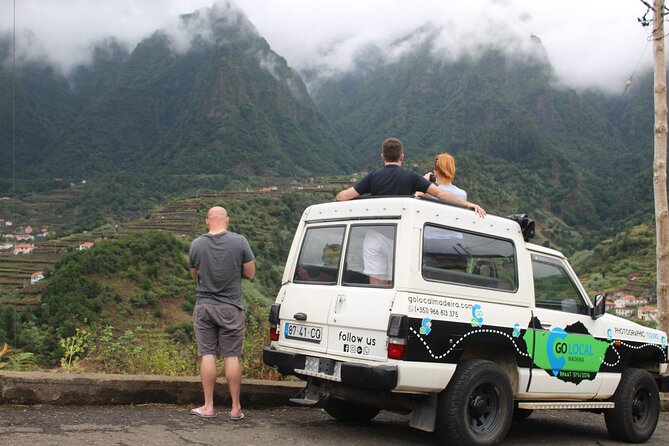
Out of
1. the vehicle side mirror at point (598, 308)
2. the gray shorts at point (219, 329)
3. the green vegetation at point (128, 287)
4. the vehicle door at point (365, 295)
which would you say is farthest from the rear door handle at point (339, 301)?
the green vegetation at point (128, 287)

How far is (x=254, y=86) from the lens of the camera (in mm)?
→ 171125

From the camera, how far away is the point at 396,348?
199 inches

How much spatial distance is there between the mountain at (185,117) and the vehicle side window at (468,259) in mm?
128043

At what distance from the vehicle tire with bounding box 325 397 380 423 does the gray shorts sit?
1088 mm

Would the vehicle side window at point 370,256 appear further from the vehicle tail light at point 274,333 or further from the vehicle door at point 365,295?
the vehicle tail light at point 274,333

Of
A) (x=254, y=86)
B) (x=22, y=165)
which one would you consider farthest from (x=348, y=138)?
(x=22, y=165)

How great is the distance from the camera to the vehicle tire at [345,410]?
21.5ft

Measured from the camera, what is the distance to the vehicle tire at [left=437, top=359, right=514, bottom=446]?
5262 mm

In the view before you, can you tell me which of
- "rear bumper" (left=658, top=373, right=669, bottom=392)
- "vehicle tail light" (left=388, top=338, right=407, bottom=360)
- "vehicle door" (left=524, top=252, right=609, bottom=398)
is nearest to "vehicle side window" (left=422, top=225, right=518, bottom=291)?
"vehicle door" (left=524, top=252, right=609, bottom=398)

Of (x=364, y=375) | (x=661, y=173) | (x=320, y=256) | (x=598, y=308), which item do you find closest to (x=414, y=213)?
(x=320, y=256)

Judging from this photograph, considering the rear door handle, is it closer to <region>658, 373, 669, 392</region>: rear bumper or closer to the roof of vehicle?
the roof of vehicle

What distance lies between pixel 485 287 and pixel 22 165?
141 metres

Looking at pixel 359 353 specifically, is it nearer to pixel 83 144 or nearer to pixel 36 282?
pixel 36 282

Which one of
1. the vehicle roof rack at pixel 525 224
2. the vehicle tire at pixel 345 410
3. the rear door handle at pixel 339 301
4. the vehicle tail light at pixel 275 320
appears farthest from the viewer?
the vehicle tire at pixel 345 410
